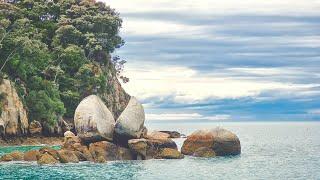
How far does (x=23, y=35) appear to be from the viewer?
7481 cm

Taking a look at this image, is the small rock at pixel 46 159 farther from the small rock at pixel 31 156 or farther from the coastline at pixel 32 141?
the coastline at pixel 32 141

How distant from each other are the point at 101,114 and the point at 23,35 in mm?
25033

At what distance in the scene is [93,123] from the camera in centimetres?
5331

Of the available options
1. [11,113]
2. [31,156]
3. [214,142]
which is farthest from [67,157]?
[11,113]

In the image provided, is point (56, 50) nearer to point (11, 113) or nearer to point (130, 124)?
point (11, 113)

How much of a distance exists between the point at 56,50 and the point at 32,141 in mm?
19066

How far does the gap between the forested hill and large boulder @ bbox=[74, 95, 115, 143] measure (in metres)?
19.0

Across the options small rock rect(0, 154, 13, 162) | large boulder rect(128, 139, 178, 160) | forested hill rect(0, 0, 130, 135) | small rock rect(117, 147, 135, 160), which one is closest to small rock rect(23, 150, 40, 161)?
small rock rect(0, 154, 13, 162)

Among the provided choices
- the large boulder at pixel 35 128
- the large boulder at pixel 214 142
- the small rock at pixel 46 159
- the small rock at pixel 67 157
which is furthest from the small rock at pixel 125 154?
the large boulder at pixel 35 128

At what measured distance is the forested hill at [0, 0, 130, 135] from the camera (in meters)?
74.9

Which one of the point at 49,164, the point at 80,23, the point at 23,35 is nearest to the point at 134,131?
the point at 49,164

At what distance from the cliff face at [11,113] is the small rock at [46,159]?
64.5 ft

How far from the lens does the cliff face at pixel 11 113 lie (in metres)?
69.9

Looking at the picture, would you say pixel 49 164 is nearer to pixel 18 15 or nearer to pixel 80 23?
pixel 18 15
